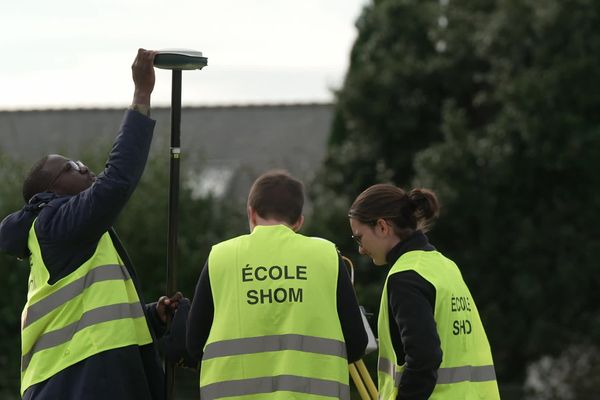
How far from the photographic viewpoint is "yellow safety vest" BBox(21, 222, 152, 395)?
4.84 meters

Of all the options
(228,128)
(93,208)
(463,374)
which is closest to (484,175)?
(463,374)

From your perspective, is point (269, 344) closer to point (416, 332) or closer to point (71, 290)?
point (416, 332)

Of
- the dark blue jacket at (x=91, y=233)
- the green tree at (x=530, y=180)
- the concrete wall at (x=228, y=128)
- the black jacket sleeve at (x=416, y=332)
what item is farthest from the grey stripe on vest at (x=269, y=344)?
the concrete wall at (x=228, y=128)

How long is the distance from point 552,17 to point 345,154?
3.15 metres

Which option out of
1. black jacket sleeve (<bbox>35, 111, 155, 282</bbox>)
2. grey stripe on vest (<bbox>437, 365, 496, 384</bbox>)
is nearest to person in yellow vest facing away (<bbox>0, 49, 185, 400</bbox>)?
black jacket sleeve (<bbox>35, 111, 155, 282</bbox>)

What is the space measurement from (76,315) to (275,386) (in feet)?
2.77

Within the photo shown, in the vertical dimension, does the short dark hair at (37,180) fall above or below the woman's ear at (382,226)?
above

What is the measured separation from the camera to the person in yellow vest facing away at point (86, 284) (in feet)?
15.7

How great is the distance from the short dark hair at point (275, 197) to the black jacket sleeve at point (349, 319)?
11.5 inches

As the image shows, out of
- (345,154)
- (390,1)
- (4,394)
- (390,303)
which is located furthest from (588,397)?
(390,303)

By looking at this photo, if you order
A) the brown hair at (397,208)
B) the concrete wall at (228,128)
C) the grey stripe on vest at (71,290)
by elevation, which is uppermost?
the brown hair at (397,208)

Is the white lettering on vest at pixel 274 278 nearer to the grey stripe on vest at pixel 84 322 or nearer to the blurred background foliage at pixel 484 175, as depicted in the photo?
the grey stripe on vest at pixel 84 322

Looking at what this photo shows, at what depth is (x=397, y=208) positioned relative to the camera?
4934 mm

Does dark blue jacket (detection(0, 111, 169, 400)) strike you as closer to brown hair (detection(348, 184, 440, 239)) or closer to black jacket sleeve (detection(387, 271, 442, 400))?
brown hair (detection(348, 184, 440, 239))
